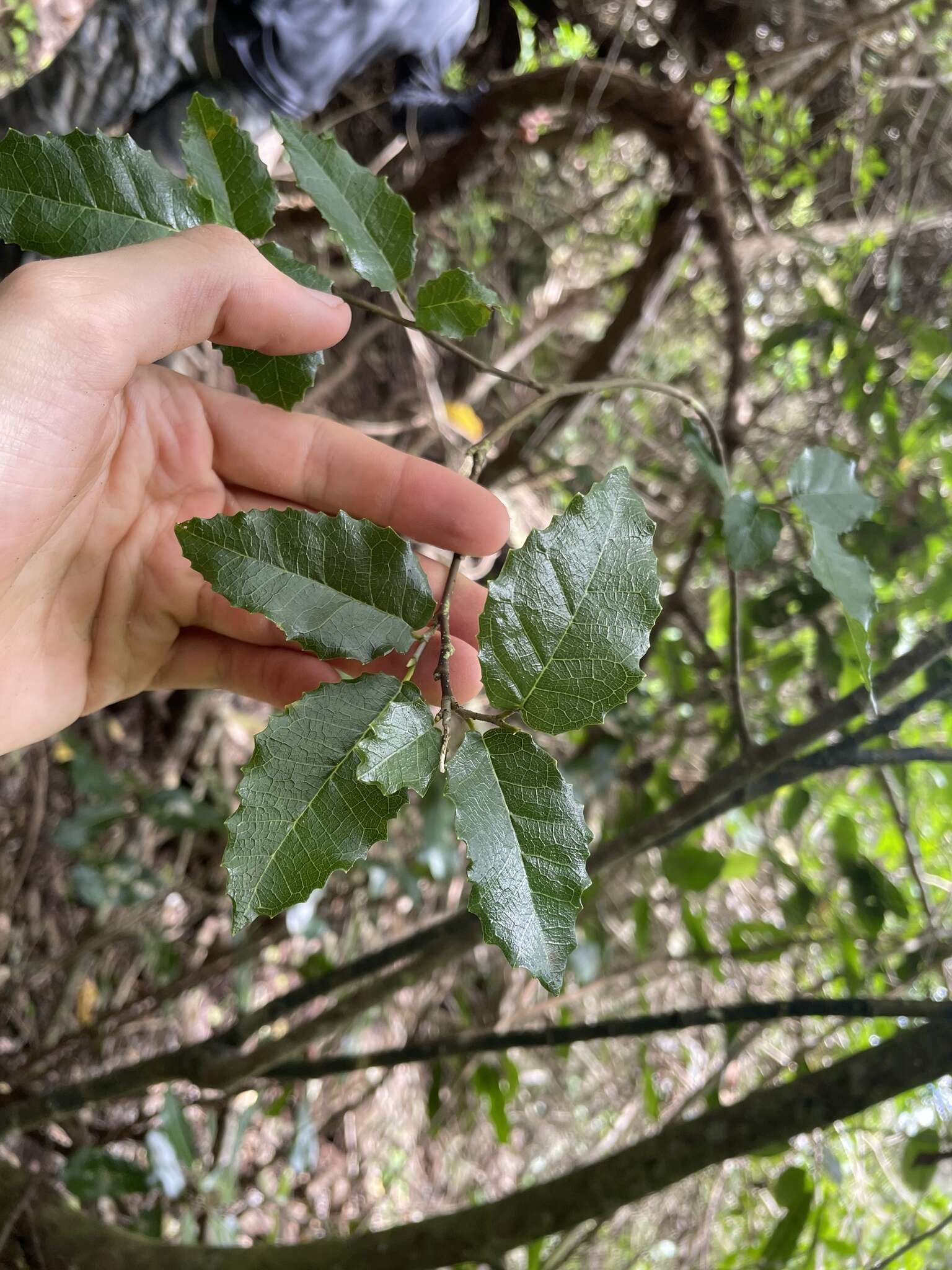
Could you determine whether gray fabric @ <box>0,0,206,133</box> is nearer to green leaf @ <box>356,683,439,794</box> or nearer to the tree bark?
green leaf @ <box>356,683,439,794</box>

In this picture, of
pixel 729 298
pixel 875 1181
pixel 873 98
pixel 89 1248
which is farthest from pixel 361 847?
pixel 873 98

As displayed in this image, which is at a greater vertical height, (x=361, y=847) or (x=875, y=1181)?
(x=361, y=847)

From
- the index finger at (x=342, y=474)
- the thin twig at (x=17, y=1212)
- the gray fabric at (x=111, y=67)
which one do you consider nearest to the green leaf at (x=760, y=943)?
the index finger at (x=342, y=474)

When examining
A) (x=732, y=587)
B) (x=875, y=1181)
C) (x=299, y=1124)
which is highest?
(x=732, y=587)

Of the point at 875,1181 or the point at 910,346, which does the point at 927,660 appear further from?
the point at 875,1181

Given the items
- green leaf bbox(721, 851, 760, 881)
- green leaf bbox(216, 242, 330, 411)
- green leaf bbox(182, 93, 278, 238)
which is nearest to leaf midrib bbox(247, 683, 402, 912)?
green leaf bbox(216, 242, 330, 411)

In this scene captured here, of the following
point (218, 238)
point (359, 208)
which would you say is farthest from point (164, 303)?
point (359, 208)

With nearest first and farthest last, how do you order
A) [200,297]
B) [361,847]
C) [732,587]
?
[361,847]
[200,297]
[732,587]
